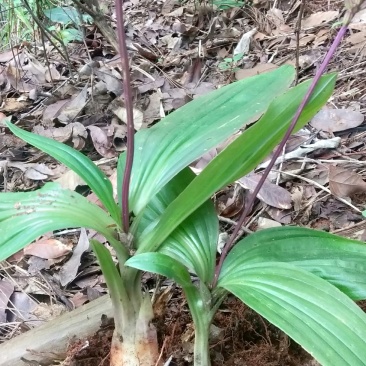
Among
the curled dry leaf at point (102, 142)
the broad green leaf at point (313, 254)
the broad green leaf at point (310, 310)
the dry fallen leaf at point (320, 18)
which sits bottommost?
the broad green leaf at point (310, 310)

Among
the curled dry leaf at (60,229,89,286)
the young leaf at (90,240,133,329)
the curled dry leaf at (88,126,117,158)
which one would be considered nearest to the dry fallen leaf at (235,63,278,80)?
the curled dry leaf at (88,126,117,158)

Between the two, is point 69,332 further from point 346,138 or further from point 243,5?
point 243,5

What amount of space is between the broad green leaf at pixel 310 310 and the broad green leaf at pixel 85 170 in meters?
0.23

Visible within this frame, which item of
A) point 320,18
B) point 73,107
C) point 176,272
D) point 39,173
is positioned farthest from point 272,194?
point 320,18

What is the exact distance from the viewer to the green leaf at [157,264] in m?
0.65

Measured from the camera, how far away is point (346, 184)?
1171 mm

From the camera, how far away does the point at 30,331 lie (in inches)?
37.6

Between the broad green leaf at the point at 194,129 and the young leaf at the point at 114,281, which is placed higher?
the broad green leaf at the point at 194,129

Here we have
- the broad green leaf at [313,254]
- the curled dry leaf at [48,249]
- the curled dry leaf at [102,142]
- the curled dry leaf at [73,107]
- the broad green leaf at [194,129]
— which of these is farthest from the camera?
the curled dry leaf at [73,107]

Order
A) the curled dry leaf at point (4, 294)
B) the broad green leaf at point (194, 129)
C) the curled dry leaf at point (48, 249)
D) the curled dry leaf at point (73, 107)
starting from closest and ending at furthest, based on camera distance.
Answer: the broad green leaf at point (194, 129) < the curled dry leaf at point (4, 294) < the curled dry leaf at point (48, 249) < the curled dry leaf at point (73, 107)

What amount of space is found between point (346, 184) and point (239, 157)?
535 mm

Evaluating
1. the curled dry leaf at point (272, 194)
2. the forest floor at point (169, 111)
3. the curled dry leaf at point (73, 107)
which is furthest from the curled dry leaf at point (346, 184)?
the curled dry leaf at point (73, 107)

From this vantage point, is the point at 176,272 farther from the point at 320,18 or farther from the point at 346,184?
the point at 320,18

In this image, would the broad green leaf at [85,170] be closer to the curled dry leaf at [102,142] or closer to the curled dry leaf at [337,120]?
the curled dry leaf at [102,142]
